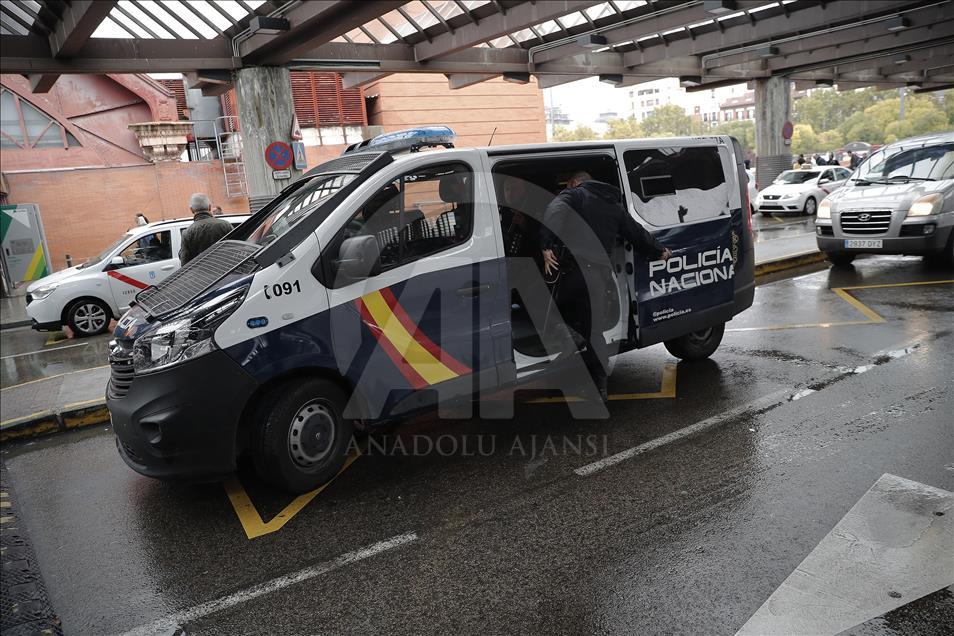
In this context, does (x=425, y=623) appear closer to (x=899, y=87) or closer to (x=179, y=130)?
(x=179, y=130)

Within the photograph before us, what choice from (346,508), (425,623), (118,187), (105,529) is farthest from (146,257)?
(118,187)

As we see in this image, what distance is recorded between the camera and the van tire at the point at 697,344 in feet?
21.9

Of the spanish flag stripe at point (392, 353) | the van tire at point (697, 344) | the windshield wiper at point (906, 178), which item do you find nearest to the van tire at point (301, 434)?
the spanish flag stripe at point (392, 353)

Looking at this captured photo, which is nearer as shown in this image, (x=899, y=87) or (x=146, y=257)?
(x=146, y=257)

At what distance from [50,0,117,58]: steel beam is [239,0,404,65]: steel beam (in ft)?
8.78

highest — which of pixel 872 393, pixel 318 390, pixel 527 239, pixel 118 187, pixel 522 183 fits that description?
pixel 118 187

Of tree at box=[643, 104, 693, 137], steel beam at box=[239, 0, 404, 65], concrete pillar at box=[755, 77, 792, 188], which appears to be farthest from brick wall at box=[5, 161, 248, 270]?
tree at box=[643, 104, 693, 137]

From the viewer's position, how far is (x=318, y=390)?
433cm

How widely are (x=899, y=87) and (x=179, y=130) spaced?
31.4m

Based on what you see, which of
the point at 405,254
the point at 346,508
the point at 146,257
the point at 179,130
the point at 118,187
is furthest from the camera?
the point at 179,130

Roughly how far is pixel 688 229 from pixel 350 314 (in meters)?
3.18

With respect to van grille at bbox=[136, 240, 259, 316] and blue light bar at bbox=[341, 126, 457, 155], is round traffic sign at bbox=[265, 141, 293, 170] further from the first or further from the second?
van grille at bbox=[136, 240, 259, 316]

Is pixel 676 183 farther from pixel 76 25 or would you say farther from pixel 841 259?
pixel 76 25

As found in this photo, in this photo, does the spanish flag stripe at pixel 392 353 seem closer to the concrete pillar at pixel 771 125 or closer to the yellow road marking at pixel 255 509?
the yellow road marking at pixel 255 509
